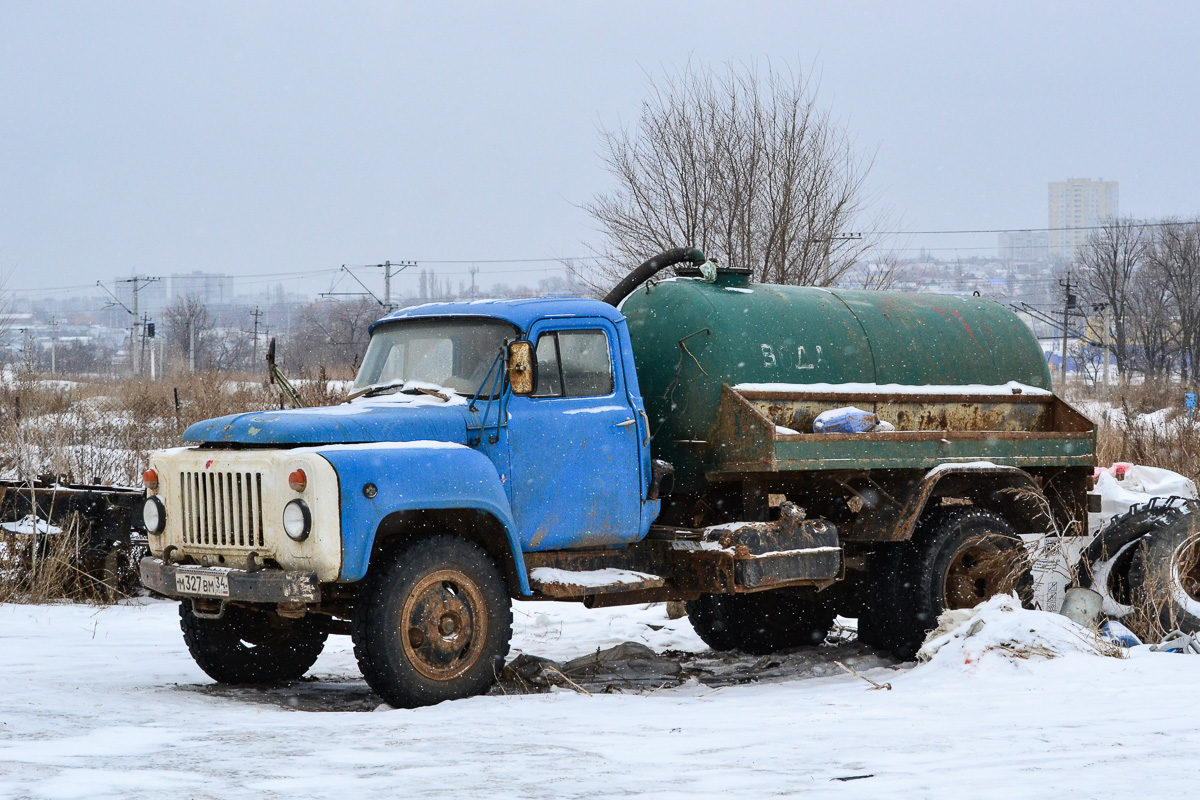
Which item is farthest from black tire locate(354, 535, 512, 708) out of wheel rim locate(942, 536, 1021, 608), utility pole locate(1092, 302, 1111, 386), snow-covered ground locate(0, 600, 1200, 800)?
utility pole locate(1092, 302, 1111, 386)

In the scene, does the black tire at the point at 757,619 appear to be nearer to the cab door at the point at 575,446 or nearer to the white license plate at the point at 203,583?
the cab door at the point at 575,446

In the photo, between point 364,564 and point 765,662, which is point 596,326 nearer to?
point 364,564

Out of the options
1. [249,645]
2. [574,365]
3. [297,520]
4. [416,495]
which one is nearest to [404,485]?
[416,495]

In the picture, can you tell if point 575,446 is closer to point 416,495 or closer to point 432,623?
point 416,495

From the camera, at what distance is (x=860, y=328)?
9492 millimetres

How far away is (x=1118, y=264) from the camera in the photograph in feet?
227

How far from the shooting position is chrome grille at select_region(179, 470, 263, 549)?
685cm

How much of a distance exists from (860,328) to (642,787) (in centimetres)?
527

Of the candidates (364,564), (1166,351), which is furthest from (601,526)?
(1166,351)

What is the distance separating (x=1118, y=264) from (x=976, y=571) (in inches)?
2552

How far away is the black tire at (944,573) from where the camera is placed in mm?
9375

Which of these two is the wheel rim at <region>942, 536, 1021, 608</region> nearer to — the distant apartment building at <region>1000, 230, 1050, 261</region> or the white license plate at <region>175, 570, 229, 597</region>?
the white license plate at <region>175, 570, 229, 597</region>

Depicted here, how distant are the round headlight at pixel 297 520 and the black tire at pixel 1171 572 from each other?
5.88 meters

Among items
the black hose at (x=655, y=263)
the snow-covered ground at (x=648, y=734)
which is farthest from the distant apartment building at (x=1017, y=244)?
the snow-covered ground at (x=648, y=734)
